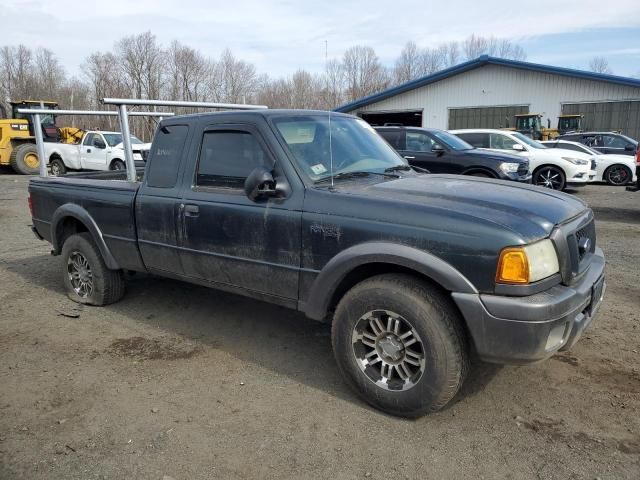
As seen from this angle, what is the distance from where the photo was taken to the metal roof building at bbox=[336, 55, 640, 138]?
2506cm

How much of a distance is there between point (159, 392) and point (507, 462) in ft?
7.58

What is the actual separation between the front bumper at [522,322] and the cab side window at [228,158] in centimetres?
180

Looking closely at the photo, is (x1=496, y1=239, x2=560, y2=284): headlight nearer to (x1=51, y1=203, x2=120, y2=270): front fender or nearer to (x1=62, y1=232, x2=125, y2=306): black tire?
(x1=51, y1=203, x2=120, y2=270): front fender

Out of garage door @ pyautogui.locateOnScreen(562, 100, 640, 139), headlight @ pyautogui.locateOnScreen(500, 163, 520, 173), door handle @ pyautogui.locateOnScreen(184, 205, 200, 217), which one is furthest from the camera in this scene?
garage door @ pyautogui.locateOnScreen(562, 100, 640, 139)

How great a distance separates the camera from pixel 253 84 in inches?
1870

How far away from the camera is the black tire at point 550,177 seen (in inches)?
523

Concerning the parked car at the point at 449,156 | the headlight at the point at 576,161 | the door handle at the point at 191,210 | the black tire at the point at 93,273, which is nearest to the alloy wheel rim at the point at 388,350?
the door handle at the point at 191,210

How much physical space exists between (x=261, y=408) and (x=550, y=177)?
1231 cm

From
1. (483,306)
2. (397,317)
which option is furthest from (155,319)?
(483,306)

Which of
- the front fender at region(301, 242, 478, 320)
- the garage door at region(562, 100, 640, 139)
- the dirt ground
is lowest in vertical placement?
the dirt ground

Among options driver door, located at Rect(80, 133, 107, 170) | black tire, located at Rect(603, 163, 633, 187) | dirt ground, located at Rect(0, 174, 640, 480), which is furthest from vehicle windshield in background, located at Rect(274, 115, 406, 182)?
driver door, located at Rect(80, 133, 107, 170)

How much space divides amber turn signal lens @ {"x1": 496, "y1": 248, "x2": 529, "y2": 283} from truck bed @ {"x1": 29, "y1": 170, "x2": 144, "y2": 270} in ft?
10.6

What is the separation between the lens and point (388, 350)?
317 centimetres

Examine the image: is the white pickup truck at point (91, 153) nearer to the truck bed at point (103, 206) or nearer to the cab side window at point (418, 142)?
the cab side window at point (418, 142)
